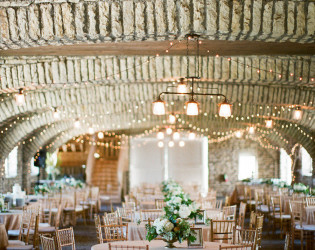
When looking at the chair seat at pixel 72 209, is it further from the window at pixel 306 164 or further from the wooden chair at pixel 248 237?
the window at pixel 306 164

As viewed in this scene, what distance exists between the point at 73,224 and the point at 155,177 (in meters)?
8.12

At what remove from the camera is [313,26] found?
22.2 ft

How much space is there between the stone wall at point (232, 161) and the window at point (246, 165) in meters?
0.26

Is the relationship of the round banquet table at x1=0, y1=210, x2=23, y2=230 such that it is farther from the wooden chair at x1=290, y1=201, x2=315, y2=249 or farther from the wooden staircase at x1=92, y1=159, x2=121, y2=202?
the wooden staircase at x1=92, y1=159, x2=121, y2=202

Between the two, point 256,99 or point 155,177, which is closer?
point 256,99

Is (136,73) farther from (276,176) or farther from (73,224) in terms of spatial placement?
(276,176)

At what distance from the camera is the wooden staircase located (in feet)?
79.4

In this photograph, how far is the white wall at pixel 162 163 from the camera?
23641 mm

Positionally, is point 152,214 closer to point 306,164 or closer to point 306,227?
point 306,227

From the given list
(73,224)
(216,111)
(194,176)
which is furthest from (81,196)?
(194,176)

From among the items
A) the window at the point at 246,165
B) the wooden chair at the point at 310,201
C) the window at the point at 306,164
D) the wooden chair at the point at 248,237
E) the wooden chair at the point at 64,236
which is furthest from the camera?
the window at the point at 246,165

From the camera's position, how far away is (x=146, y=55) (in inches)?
399

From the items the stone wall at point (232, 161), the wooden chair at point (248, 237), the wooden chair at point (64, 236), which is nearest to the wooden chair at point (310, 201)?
the wooden chair at point (248, 237)

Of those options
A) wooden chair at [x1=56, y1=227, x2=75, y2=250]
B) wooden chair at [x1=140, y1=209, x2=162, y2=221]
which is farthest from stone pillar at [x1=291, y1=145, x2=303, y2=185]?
wooden chair at [x1=56, y1=227, x2=75, y2=250]
